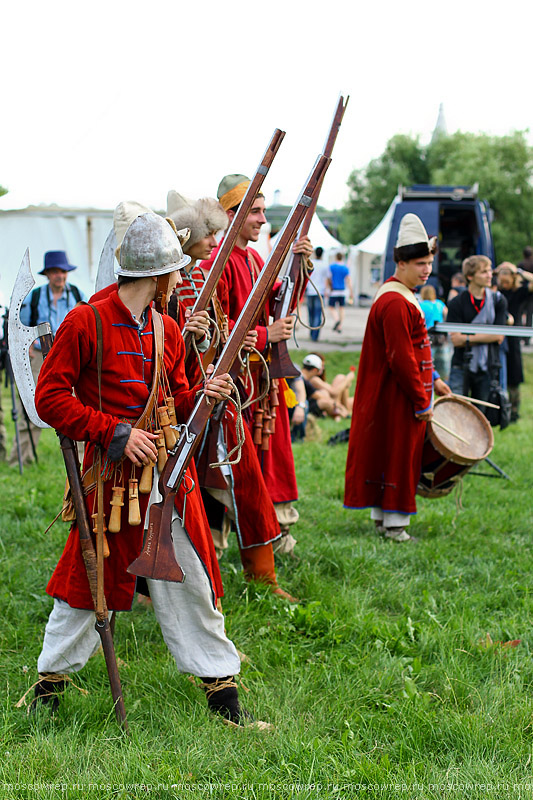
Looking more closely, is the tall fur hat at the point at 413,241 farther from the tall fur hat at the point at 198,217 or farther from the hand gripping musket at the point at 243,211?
the hand gripping musket at the point at 243,211

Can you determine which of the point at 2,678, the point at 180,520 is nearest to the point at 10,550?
the point at 2,678

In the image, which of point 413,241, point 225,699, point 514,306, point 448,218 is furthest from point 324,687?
point 448,218

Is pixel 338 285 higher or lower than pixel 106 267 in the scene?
lower

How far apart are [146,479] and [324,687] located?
1286 millimetres

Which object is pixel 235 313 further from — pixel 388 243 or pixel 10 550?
pixel 388 243

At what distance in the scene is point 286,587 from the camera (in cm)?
456

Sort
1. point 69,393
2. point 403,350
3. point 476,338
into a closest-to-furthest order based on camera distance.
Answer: point 69,393, point 403,350, point 476,338

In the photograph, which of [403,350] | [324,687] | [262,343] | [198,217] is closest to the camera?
[324,687]

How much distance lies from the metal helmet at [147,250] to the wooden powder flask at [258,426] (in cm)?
165

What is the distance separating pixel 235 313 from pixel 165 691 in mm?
2025

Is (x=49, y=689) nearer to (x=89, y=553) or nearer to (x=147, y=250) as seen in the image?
(x=89, y=553)

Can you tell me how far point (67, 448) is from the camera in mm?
2984

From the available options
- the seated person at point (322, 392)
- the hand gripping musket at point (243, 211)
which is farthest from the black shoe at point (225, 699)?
the seated person at point (322, 392)

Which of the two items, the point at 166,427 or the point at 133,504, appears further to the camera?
the point at 166,427
